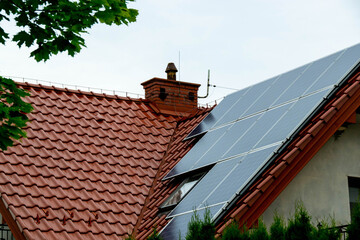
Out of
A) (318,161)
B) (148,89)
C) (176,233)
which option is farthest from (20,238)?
(148,89)

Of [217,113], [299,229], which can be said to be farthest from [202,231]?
[217,113]

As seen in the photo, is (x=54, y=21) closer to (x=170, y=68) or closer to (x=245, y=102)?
(x=245, y=102)

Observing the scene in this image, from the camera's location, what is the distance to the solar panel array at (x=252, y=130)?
15.0m

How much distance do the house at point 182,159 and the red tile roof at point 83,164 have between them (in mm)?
26

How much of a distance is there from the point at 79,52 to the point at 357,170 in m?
5.78

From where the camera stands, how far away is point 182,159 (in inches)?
714

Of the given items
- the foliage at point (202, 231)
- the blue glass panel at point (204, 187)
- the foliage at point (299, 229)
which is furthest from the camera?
the blue glass panel at point (204, 187)

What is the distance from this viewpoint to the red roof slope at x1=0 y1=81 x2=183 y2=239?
634 inches

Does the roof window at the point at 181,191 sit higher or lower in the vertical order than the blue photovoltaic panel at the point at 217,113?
lower

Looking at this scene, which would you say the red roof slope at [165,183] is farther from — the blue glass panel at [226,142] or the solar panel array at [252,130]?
the blue glass panel at [226,142]

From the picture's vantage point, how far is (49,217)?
16.0 metres

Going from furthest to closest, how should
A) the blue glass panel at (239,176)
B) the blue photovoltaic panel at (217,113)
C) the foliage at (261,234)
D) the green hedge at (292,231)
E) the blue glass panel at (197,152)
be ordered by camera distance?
1. the blue photovoltaic panel at (217,113)
2. the blue glass panel at (197,152)
3. the blue glass panel at (239,176)
4. the foliage at (261,234)
5. the green hedge at (292,231)

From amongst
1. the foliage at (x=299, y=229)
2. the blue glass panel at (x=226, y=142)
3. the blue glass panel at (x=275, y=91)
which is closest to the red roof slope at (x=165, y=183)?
the blue glass panel at (x=226, y=142)

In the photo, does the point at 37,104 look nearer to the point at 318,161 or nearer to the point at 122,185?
the point at 122,185
